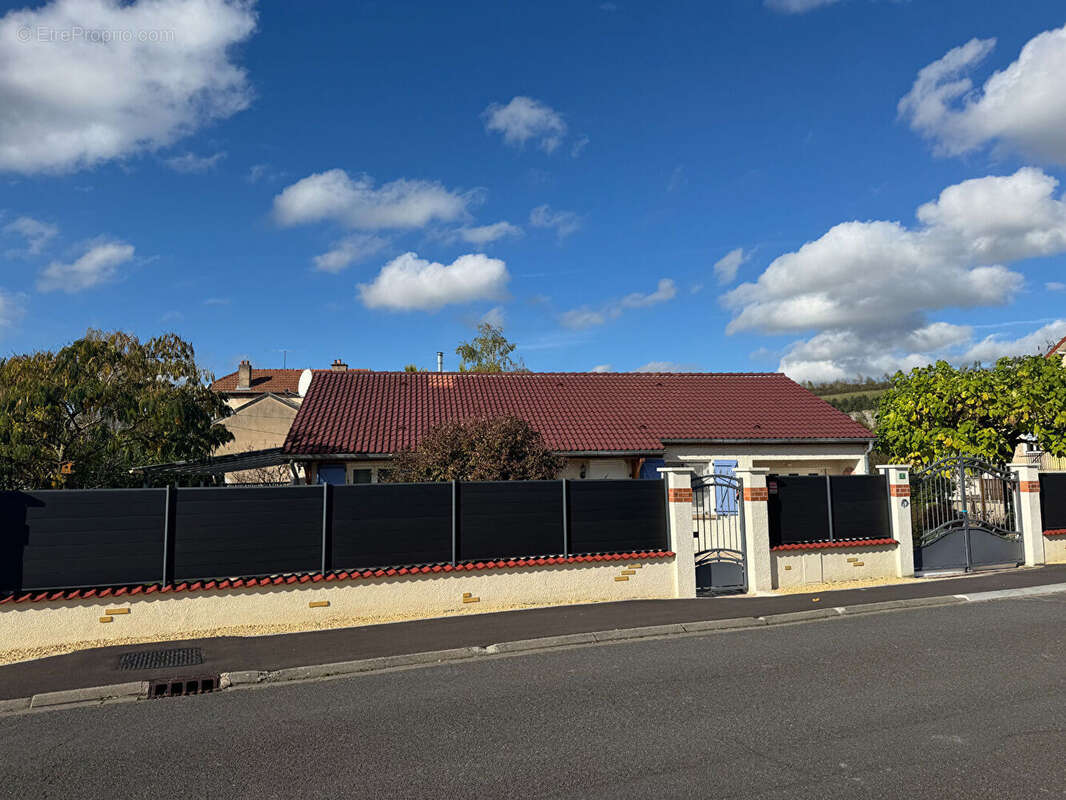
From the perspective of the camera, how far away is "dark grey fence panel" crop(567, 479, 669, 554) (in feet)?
39.7

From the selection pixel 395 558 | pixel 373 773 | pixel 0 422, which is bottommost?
pixel 373 773

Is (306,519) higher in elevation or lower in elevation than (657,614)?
higher

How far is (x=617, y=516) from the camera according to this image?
40.4ft

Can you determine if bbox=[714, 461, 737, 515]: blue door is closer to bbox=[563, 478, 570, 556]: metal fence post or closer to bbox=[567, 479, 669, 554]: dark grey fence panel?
bbox=[567, 479, 669, 554]: dark grey fence panel

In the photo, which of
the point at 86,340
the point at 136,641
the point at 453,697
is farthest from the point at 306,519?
the point at 86,340

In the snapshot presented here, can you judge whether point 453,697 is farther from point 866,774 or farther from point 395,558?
point 395,558

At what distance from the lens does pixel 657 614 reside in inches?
426

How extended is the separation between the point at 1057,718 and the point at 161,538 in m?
10.1

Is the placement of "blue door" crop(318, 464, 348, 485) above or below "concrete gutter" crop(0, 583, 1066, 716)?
above

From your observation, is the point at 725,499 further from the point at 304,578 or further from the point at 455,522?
the point at 304,578

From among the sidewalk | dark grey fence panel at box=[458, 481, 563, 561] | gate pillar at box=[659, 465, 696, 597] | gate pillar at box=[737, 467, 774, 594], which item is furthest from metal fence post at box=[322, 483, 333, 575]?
gate pillar at box=[737, 467, 774, 594]

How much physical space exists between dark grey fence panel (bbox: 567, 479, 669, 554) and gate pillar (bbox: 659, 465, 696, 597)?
20cm

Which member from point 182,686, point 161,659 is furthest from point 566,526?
point 182,686

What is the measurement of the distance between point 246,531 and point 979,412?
61.1ft
